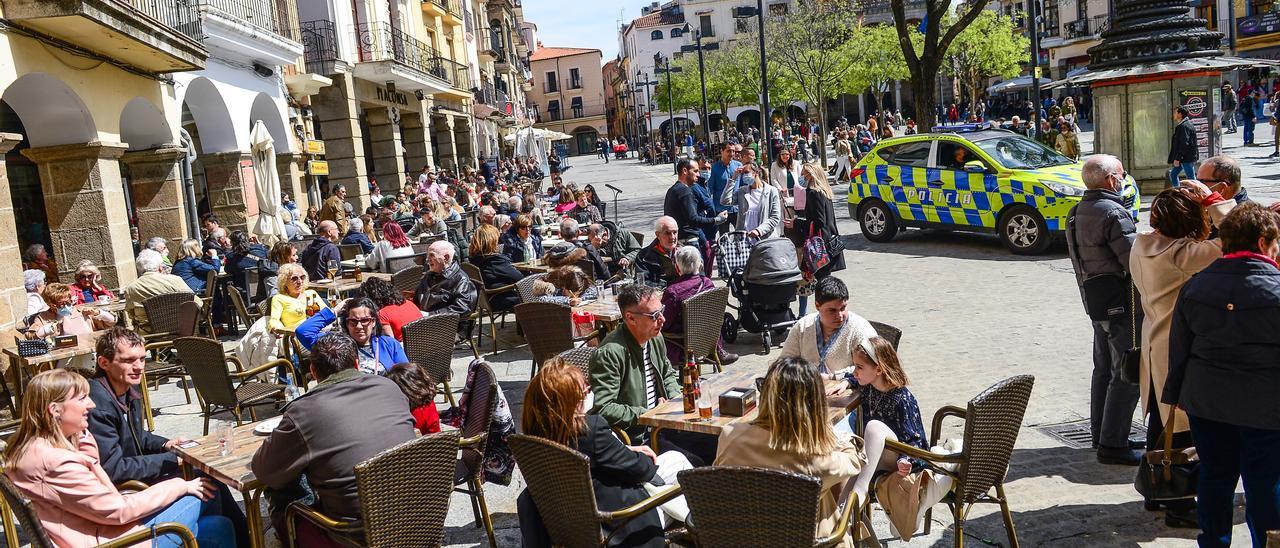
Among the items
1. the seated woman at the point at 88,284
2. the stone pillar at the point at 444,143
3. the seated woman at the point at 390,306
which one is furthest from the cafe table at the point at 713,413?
the stone pillar at the point at 444,143

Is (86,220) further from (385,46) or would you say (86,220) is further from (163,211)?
(385,46)

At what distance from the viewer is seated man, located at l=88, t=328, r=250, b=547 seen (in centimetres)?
454

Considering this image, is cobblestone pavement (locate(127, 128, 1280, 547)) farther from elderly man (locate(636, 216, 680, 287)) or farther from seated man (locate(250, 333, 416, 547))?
seated man (locate(250, 333, 416, 547))

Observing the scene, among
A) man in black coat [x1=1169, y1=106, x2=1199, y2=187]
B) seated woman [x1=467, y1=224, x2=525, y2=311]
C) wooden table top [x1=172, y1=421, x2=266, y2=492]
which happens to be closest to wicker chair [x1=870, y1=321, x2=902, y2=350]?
→ wooden table top [x1=172, y1=421, x2=266, y2=492]

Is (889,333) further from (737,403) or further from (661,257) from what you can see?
(661,257)

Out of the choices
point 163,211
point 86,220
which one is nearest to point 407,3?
point 163,211

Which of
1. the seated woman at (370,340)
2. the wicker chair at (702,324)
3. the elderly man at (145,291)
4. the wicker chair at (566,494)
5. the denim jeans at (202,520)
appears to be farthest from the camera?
the elderly man at (145,291)

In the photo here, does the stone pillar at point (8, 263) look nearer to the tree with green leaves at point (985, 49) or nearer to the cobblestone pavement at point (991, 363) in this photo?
the cobblestone pavement at point (991, 363)

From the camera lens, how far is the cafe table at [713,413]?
455cm

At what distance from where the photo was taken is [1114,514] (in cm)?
490

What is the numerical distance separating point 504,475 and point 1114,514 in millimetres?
2952

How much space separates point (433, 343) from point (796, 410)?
12.6ft

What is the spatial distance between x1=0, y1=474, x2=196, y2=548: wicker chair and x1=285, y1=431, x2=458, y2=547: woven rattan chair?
43 centimetres

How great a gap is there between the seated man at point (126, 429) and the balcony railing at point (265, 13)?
1185 cm
